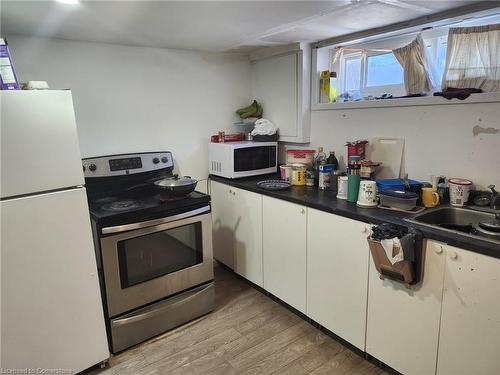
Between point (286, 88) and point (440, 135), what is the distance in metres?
1.25

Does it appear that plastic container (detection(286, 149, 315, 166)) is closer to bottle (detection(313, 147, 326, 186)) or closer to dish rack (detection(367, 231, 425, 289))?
bottle (detection(313, 147, 326, 186))

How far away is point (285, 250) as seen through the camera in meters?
2.31

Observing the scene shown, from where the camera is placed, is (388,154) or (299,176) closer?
(388,154)

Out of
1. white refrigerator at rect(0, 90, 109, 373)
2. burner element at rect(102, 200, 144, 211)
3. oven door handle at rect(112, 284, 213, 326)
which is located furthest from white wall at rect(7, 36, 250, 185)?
oven door handle at rect(112, 284, 213, 326)

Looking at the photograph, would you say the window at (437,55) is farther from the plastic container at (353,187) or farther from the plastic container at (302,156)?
the plastic container at (302,156)

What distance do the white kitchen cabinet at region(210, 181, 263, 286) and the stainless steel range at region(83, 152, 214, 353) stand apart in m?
0.36

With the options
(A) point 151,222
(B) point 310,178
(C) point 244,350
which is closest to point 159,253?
(A) point 151,222

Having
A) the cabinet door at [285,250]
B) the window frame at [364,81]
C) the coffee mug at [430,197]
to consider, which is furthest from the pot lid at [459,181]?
the cabinet door at [285,250]

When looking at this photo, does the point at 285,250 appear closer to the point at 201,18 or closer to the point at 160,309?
the point at 160,309

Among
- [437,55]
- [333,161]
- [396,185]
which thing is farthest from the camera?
[333,161]

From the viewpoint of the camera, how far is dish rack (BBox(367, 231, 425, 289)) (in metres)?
1.53

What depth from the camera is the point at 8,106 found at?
1.46 meters

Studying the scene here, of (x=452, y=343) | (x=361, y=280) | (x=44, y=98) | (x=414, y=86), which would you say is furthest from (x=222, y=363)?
(x=414, y=86)

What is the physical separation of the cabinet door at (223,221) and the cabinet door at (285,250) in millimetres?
406
